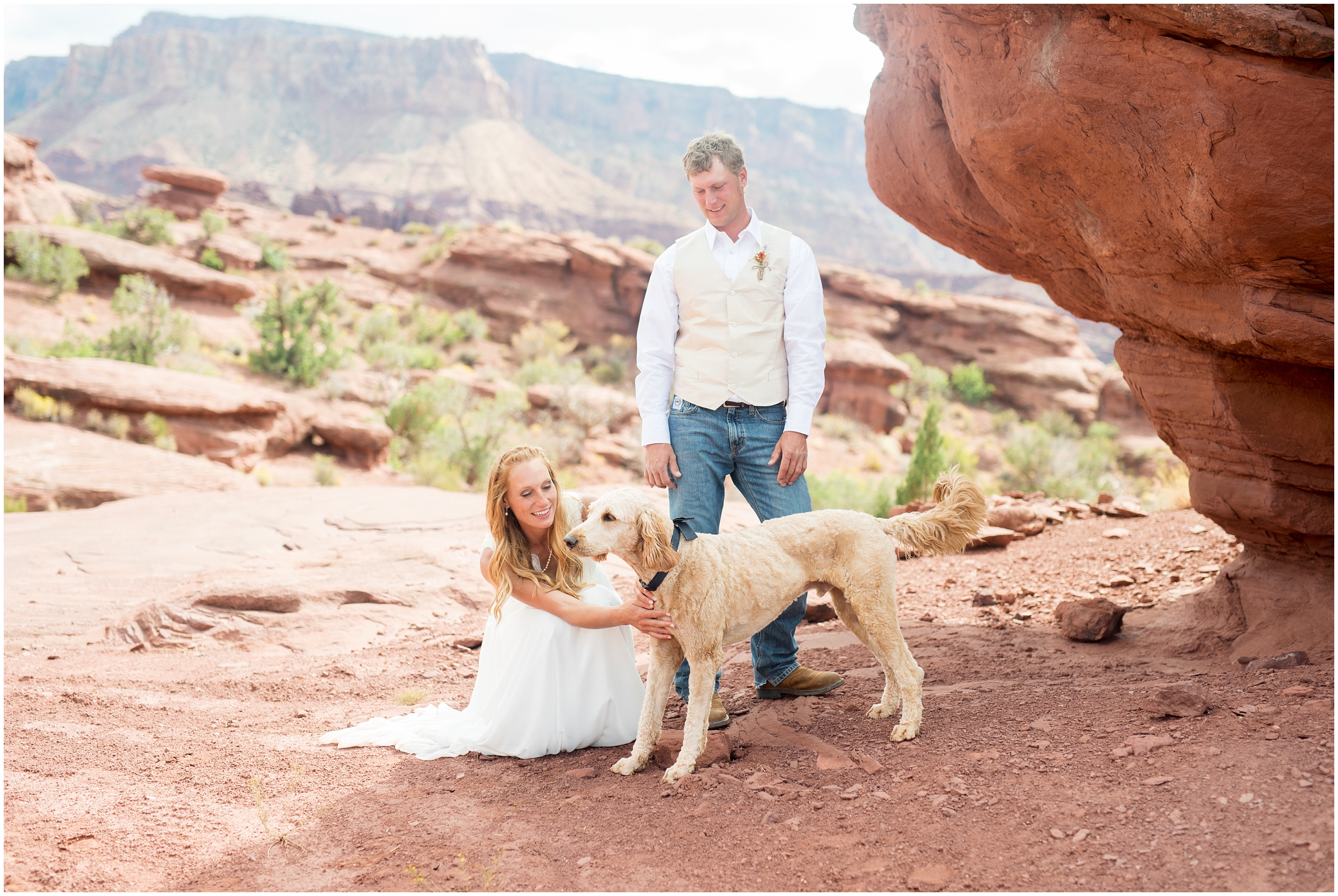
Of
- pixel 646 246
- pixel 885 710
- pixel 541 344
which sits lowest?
pixel 885 710

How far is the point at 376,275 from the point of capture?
3588cm

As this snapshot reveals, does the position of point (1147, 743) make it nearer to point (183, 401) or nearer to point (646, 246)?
point (183, 401)

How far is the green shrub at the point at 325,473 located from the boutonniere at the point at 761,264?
535 inches

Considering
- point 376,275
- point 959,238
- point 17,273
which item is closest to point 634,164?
point 376,275

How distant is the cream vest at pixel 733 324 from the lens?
4.09 meters

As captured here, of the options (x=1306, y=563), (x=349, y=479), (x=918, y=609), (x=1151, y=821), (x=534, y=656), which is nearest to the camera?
(x=1151, y=821)

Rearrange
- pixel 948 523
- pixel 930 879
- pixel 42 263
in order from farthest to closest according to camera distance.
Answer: pixel 42 263, pixel 948 523, pixel 930 879

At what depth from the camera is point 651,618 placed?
359cm

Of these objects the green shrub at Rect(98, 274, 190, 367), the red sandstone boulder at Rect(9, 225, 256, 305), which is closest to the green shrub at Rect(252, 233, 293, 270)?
the red sandstone boulder at Rect(9, 225, 256, 305)

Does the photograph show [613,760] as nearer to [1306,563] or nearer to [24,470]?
[1306,563]

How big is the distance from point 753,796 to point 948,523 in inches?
60.5

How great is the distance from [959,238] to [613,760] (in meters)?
4.36

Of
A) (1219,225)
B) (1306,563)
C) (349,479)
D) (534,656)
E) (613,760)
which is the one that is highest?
(1219,225)

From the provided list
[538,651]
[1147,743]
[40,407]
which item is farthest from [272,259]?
[1147,743]
